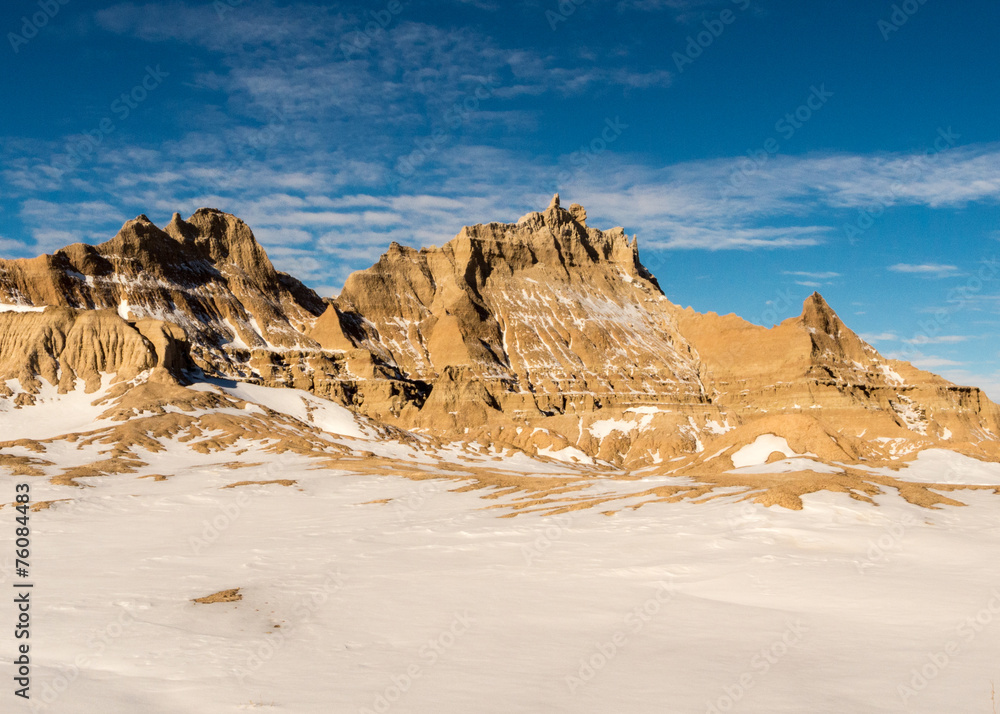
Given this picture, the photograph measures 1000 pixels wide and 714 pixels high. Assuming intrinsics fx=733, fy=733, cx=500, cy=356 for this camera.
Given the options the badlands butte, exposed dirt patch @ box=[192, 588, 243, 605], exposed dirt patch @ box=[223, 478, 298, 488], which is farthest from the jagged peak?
exposed dirt patch @ box=[192, 588, 243, 605]

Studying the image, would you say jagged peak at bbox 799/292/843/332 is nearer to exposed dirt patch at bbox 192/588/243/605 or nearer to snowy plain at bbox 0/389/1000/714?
snowy plain at bbox 0/389/1000/714

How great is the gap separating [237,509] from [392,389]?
101 metres

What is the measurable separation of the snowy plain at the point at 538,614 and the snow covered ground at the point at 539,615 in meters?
0.07

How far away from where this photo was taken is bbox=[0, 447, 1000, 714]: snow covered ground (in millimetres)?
10602

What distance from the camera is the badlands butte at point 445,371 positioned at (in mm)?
66500

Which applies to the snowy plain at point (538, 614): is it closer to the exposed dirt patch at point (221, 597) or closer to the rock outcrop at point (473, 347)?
the exposed dirt patch at point (221, 597)

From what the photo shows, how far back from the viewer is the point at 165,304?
5389 inches

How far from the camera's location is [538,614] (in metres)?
15.2

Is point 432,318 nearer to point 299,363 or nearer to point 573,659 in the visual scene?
point 299,363

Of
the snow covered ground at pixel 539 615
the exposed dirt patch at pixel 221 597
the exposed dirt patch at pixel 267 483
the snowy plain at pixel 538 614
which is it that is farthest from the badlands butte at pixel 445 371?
the exposed dirt patch at pixel 221 597

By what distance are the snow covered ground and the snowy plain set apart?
67 millimetres

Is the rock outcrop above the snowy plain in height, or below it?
above

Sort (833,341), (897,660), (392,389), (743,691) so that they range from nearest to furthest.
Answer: (743,691) < (897,660) < (392,389) < (833,341)

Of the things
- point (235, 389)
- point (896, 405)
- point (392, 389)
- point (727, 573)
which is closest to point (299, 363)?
point (392, 389)
